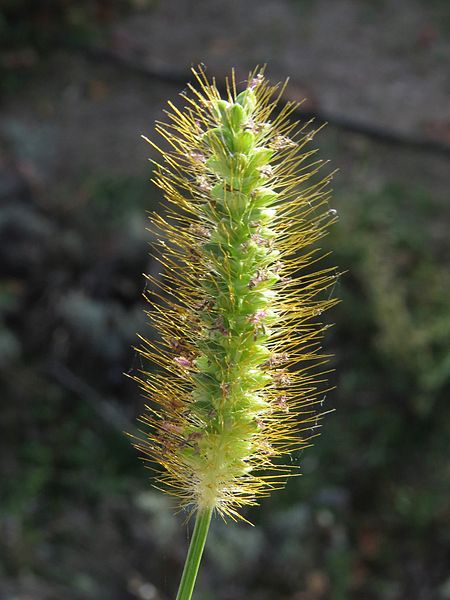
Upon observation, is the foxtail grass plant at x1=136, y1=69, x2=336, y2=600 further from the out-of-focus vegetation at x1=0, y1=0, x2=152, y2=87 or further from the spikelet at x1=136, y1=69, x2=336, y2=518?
the out-of-focus vegetation at x1=0, y1=0, x2=152, y2=87

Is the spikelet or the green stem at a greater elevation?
the spikelet

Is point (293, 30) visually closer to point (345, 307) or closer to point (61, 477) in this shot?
point (345, 307)

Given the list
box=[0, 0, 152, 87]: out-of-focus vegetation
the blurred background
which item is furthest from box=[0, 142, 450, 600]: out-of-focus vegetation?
box=[0, 0, 152, 87]: out-of-focus vegetation

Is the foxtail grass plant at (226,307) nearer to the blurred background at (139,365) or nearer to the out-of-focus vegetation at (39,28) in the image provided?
the blurred background at (139,365)

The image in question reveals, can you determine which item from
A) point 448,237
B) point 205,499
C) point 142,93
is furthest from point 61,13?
point 205,499

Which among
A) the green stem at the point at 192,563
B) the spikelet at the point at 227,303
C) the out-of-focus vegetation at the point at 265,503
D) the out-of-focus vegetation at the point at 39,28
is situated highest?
the out-of-focus vegetation at the point at 39,28

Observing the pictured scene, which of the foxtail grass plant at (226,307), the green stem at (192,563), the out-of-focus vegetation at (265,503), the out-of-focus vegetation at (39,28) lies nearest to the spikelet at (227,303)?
the foxtail grass plant at (226,307)

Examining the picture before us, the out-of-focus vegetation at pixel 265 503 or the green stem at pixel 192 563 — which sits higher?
the out-of-focus vegetation at pixel 265 503

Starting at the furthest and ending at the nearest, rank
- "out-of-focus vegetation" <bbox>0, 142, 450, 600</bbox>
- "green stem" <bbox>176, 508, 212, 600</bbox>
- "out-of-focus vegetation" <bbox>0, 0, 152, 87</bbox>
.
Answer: "out-of-focus vegetation" <bbox>0, 0, 152, 87</bbox>, "out-of-focus vegetation" <bbox>0, 142, 450, 600</bbox>, "green stem" <bbox>176, 508, 212, 600</bbox>

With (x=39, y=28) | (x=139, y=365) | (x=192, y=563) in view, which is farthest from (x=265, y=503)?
(x=39, y=28)
